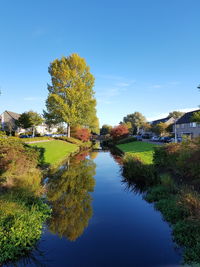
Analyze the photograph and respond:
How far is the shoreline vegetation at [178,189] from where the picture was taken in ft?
17.1

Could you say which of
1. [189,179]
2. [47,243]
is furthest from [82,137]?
[47,243]

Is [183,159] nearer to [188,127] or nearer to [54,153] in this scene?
[54,153]

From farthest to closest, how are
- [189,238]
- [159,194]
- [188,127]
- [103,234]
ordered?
1. [188,127]
2. [159,194]
3. [103,234]
4. [189,238]

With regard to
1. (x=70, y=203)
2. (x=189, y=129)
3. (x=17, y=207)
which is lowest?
(x=70, y=203)

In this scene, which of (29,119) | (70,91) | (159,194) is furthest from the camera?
(29,119)

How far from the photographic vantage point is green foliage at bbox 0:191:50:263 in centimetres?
459

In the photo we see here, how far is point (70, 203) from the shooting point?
27.6 feet

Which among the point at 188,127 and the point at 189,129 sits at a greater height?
the point at 188,127

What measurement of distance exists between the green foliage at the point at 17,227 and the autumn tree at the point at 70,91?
31388 mm

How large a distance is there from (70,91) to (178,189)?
3344 cm

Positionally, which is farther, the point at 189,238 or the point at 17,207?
the point at 17,207

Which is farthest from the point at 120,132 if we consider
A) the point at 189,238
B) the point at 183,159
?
the point at 189,238

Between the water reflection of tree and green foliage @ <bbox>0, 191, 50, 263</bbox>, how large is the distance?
72 cm

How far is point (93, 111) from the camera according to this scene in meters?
41.5
